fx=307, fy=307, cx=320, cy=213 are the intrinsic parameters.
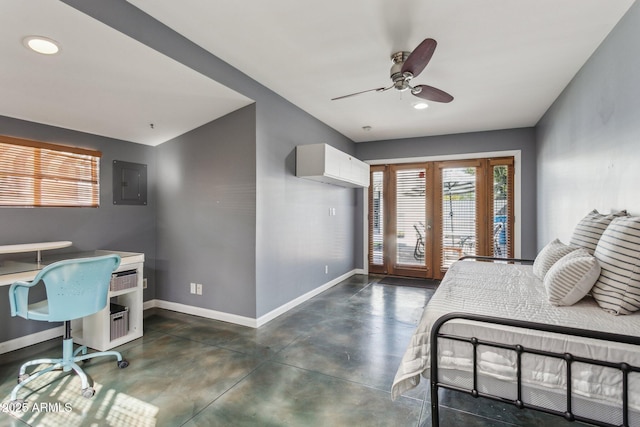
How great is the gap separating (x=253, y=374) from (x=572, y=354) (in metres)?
1.98

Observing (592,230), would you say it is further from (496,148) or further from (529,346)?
(496,148)

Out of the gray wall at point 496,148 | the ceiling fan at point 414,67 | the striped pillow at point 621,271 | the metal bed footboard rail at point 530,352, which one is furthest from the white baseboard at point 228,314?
the gray wall at point 496,148

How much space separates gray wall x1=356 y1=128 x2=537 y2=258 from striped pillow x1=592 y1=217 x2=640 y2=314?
341cm

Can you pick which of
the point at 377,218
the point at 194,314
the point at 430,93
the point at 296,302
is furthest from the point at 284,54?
the point at 377,218

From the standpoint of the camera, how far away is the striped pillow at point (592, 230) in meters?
2.03

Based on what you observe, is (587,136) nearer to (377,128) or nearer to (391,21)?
(391,21)

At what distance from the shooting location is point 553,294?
170 cm

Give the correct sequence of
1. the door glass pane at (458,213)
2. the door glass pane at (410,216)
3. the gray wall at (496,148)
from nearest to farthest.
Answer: the gray wall at (496,148), the door glass pane at (458,213), the door glass pane at (410,216)

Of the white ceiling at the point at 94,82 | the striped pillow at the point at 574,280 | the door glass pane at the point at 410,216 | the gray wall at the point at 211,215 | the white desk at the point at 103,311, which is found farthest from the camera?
the door glass pane at the point at 410,216

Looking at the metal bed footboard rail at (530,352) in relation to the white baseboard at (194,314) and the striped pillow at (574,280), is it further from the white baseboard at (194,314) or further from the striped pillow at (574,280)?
the white baseboard at (194,314)

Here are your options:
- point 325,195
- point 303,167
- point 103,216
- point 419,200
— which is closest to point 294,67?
point 303,167

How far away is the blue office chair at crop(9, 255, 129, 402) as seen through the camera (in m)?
2.03

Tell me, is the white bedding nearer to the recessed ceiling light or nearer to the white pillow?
the white pillow

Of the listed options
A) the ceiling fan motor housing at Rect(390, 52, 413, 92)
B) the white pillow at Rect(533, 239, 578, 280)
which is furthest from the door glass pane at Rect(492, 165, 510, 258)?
the ceiling fan motor housing at Rect(390, 52, 413, 92)
